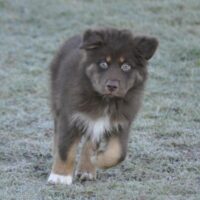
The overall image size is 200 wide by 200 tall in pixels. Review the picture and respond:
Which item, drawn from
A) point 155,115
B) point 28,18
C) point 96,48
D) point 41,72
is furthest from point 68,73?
point 28,18

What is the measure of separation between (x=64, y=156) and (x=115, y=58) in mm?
1044

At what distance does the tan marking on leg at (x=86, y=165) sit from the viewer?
25.9ft

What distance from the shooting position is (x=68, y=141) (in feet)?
24.3

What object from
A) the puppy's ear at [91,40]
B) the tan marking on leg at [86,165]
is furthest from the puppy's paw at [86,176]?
the puppy's ear at [91,40]

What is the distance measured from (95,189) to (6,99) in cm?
420

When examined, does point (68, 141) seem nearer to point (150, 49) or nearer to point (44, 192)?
point (44, 192)

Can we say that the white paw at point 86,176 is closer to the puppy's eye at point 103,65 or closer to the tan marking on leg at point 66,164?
the tan marking on leg at point 66,164

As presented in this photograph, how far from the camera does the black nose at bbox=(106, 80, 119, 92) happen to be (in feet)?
23.1

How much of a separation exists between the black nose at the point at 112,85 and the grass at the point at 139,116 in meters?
0.91

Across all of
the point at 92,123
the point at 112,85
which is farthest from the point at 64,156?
the point at 112,85

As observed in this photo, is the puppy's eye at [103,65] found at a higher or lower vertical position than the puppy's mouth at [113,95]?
higher

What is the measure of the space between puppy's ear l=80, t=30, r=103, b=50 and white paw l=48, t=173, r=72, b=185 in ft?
4.01

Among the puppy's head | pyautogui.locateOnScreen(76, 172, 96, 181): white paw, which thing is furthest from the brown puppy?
pyautogui.locateOnScreen(76, 172, 96, 181): white paw

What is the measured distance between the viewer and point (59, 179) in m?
7.46
